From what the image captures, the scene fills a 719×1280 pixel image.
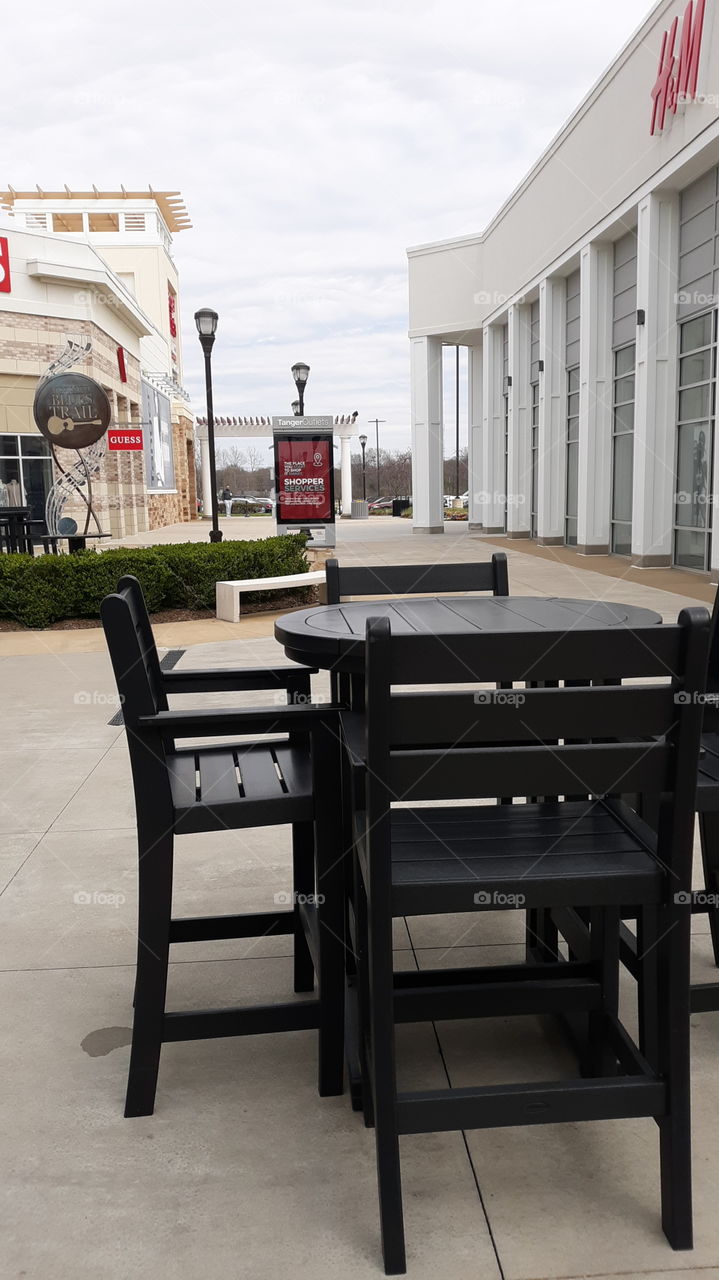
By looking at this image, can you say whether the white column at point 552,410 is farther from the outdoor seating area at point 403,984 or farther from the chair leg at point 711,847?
the chair leg at point 711,847

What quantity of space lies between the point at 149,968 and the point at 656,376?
47.7ft

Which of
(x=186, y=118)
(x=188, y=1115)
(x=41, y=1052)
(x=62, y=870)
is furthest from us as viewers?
(x=186, y=118)

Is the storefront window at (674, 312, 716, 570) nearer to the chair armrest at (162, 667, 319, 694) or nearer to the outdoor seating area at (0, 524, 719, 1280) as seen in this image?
the outdoor seating area at (0, 524, 719, 1280)

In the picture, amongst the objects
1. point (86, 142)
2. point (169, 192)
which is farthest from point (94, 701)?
point (169, 192)

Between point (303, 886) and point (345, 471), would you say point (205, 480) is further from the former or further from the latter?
point (303, 886)

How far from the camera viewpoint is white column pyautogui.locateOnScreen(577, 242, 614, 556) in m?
18.1

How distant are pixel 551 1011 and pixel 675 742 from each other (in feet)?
2.98

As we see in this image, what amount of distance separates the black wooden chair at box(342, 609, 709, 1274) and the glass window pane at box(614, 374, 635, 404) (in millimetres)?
16292

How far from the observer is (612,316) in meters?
18.0

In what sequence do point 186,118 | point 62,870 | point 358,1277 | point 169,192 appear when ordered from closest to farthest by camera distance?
point 358,1277 < point 62,870 < point 186,118 < point 169,192

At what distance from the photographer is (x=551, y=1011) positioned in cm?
247

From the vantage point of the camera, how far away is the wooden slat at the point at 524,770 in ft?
6.24

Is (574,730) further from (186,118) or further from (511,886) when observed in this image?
(186,118)

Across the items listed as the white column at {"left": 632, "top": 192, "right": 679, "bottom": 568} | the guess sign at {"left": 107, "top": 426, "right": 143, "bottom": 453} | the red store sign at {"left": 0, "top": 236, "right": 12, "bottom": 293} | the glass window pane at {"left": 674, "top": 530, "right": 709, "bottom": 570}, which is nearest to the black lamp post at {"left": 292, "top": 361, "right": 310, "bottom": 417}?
the guess sign at {"left": 107, "top": 426, "right": 143, "bottom": 453}
